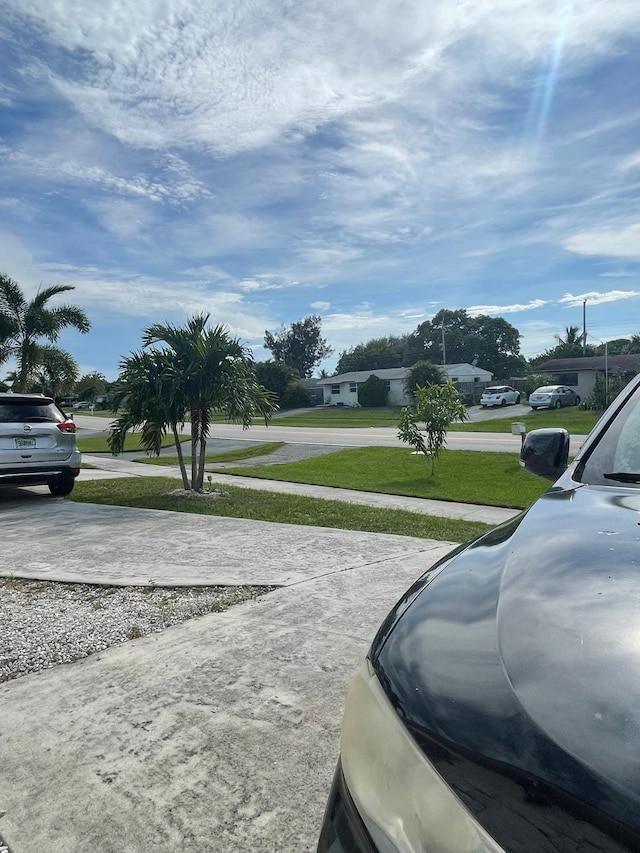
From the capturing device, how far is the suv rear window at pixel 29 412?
894 centimetres

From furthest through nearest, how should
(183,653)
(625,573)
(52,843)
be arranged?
(183,653) < (52,843) < (625,573)

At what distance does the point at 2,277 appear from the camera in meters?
24.7

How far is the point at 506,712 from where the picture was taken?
3.52 feet

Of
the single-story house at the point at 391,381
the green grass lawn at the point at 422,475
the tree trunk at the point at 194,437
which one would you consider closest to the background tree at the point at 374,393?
the single-story house at the point at 391,381

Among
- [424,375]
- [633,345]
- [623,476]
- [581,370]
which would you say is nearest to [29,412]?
[623,476]

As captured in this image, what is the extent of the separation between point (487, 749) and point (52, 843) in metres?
1.86

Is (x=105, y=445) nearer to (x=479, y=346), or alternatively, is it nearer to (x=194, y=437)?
(x=194, y=437)

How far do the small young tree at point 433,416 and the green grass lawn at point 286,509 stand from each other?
172 inches

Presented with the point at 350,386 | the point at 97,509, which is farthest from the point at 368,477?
the point at 350,386

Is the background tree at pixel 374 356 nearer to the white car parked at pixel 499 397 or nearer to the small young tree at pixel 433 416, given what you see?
the white car parked at pixel 499 397

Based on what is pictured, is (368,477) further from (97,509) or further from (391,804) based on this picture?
(391,804)

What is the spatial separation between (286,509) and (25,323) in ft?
66.5

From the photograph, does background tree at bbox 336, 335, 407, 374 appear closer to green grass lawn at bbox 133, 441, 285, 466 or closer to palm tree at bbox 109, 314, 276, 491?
green grass lawn at bbox 133, 441, 285, 466

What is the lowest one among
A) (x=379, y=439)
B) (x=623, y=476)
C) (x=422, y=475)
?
(x=422, y=475)
